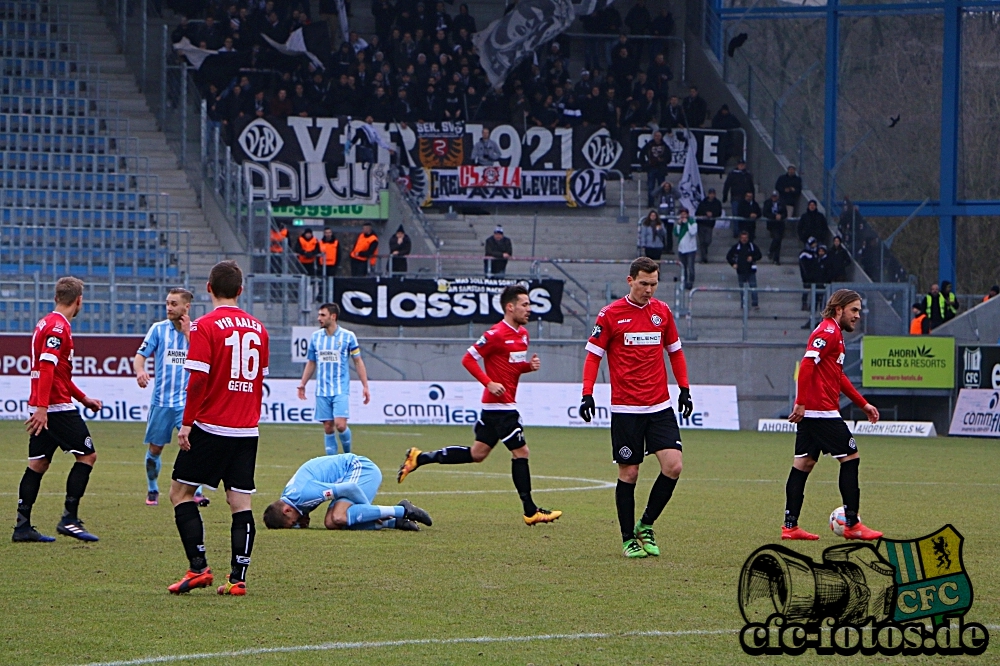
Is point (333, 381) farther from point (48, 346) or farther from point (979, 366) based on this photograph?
point (979, 366)

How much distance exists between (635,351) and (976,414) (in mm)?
20681

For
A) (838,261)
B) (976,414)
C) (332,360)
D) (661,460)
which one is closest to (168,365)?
(332,360)

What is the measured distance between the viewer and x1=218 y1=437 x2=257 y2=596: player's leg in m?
8.53

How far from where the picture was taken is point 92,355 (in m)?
27.3

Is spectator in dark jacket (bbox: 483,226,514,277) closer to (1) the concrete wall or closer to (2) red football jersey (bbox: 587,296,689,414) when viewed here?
(1) the concrete wall

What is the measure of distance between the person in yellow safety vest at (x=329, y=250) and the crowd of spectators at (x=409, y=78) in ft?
19.8

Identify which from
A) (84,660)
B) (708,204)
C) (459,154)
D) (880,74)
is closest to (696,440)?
(708,204)

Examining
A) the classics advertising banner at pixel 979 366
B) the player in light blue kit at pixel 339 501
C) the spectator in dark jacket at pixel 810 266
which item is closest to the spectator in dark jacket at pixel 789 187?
the spectator in dark jacket at pixel 810 266

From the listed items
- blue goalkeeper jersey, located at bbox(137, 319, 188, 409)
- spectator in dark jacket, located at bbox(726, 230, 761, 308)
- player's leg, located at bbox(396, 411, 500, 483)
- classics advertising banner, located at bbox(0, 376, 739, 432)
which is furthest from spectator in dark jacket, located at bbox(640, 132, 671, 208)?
blue goalkeeper jersey, located at bbox(137, 319, 188, 409)

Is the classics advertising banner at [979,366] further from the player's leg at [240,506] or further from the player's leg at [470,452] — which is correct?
the player's leg at [240,506]

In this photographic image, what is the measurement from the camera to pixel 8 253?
3170 centimetres

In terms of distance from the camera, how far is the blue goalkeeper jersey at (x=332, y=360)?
18.2m

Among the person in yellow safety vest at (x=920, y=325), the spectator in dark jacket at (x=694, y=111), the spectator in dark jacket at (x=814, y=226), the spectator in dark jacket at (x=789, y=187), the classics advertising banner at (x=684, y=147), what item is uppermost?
the spectator in dark jacket at (x=694, y=111)

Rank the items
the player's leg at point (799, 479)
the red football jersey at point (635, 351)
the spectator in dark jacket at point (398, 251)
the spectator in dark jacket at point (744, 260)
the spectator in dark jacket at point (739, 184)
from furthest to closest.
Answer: the spectator in dark jacket at point (739, 184)
the spectator in dark jacket at point (744, 260)
the spectator in dark jacket at point (398, 251)
the player's leg at point (799, 479)
the red football jersey at point (635, 351)
